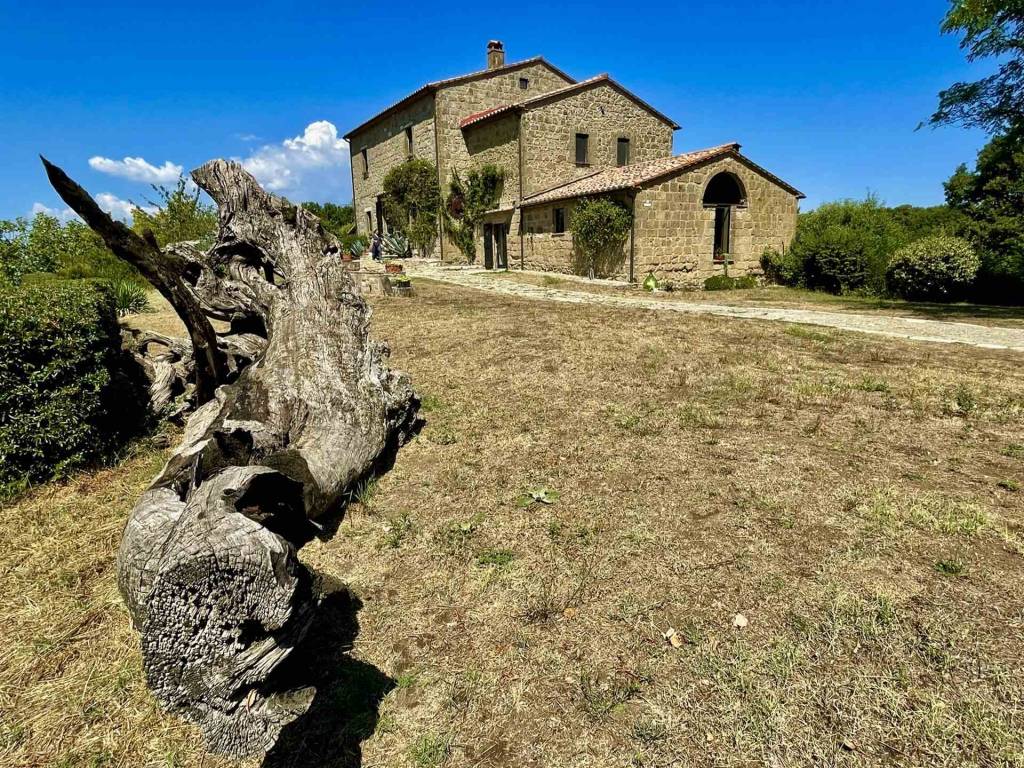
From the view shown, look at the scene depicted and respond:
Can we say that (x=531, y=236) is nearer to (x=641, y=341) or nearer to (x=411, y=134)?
(x=411, y=134)

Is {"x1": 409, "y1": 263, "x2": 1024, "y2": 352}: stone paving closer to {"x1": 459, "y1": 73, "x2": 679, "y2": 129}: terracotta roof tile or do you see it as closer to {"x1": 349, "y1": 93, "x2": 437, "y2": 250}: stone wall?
{"x1": 459, "y1": 73, "x2": 679, "y2": 129}: terracotta roof tile

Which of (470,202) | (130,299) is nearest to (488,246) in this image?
(470,202)

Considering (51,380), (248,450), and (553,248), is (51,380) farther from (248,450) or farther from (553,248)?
(553,248)

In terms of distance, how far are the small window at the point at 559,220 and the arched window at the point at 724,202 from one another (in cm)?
488

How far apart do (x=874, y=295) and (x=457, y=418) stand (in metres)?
15.6

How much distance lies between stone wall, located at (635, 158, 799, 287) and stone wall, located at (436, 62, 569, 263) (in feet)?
22.2

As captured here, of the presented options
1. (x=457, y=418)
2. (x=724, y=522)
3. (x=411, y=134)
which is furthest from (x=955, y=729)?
(x=411, y=134)

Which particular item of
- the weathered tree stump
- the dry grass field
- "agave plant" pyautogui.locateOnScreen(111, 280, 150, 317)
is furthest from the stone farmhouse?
the weathered tree stump

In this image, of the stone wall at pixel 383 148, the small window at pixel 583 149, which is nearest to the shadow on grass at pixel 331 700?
the small window at pixel 583 149

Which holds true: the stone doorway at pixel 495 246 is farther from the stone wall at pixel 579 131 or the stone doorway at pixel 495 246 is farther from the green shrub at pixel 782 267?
the green shrub at pixel 782 267

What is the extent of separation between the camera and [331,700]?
2203 millimetres

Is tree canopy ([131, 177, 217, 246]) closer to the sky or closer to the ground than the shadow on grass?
closer to the sky

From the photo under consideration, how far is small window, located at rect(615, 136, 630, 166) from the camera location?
23125 mm

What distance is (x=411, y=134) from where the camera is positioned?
25.9 metres
